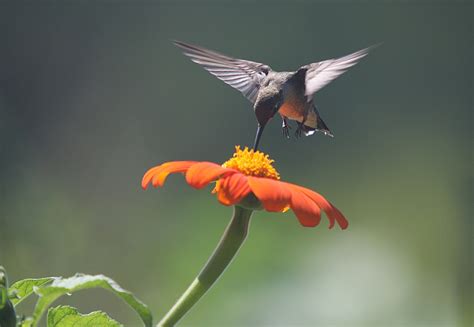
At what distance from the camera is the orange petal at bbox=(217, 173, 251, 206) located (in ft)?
3.45

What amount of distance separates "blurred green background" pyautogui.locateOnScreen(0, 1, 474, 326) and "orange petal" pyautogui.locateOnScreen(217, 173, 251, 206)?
7.51ft

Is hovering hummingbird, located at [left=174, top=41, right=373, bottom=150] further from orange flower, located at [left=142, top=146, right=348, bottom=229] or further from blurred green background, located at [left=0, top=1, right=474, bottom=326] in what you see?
blurred green background, located at [left=0, top=1, right=474, bottom=326]

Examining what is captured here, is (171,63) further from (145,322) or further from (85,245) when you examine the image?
(145,322)

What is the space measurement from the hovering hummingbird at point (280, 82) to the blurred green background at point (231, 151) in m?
1.76

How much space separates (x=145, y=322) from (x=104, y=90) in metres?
4.90

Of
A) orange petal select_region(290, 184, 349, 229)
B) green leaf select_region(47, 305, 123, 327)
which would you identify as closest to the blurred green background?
orange petal select_region(290, 184, 349, 229)

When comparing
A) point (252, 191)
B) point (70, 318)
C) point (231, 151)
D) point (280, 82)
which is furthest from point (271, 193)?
point (231, 151)

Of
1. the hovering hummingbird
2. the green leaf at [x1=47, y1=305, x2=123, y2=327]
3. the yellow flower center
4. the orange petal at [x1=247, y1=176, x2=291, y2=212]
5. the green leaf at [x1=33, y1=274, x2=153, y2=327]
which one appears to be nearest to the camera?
the green leaf at [x1=33, y1=274, x2=153, y2=327]

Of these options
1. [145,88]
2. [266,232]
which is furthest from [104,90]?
[266,232]

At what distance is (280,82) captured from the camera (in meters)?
1.63

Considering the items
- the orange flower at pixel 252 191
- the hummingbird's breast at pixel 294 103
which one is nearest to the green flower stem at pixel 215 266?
the orange flower at pixel 252 191

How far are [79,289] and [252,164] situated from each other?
527 mm

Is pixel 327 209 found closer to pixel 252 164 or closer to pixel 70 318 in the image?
pixel 252 164

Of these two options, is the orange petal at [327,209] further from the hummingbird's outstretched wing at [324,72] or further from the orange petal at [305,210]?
the hummingbird's outstretched wing at [324,72]
